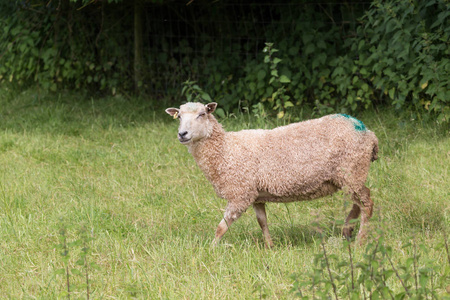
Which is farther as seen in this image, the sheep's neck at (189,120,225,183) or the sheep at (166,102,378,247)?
the sheep's neck at (189,120,225,183)

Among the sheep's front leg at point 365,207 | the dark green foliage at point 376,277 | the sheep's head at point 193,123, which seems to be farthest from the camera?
the sheep's front leg at point 365,207

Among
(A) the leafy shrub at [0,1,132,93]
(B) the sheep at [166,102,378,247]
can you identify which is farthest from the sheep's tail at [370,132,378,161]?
(A) the leafy shrub at [0,1,132,93]

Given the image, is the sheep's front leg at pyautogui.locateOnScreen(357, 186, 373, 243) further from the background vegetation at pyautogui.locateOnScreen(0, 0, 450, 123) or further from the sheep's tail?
the background vegetation at pyautogui.locateOnScreen(0, 0, 450, 123)

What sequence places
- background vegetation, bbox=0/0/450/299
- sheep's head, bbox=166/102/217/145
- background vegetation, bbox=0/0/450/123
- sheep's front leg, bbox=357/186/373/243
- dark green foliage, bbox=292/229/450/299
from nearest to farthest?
dark green foliage, bbox=292/229/450/299 < background vegetation, bbox=0/0/450/299 < sheep's head, bbox=166/102/217/145 < sheep's front leg, bbox=357/186/373/243 < background vegetation, bbox=0/0/450/123

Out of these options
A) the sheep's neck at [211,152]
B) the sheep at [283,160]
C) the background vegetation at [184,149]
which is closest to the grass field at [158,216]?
the background vegetation at [184,149]

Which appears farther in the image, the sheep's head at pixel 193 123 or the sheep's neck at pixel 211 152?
the sheep's neck at pixel 211 152

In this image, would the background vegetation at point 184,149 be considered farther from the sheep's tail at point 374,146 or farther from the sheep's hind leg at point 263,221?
the sheep's tail at point 374,146

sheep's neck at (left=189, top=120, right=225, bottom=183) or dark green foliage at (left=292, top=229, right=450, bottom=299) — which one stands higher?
sheep's neck at (left=189, top=120, right=225, bottom=183)

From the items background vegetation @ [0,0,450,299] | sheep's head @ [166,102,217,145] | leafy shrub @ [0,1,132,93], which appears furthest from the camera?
leafy shrub @ [0,1,132,93]

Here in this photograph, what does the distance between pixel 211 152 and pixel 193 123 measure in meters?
0.25

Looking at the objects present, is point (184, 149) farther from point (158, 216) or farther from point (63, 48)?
point (63, 48)

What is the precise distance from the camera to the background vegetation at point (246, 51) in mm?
6344

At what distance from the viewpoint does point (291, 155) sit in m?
4.18

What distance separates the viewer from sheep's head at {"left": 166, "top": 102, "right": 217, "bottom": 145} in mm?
4133
